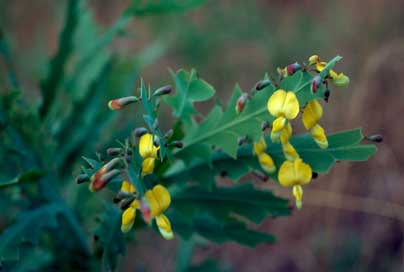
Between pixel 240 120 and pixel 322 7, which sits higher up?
pixel 240 120

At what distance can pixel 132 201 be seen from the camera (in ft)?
3.10

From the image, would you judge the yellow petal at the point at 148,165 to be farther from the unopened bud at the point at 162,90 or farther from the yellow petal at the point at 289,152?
the yellow petal at the point at 289,152

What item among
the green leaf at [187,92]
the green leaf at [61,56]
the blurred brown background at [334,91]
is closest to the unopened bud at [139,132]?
the green leaf at [187,92]

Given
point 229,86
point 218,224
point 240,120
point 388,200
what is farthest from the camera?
point 229,86

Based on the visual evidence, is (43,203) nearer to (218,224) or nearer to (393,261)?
(218,224)

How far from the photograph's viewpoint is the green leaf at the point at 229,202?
1.36 meters

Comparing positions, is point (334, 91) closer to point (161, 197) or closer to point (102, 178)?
point (161, 197)

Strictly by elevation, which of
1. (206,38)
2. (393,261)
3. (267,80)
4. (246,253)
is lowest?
(246,253)

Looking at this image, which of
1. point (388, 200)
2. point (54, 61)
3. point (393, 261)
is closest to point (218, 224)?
point (54, 61)

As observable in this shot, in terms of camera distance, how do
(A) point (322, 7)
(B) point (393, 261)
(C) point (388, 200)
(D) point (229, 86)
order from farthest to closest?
(A) point (322, 7) → (D) point (229, 86) → (C) point (388, 200) → (B) point (393, 261)

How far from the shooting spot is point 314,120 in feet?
3.32

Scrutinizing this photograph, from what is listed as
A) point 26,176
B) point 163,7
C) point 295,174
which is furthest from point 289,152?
point 163,7

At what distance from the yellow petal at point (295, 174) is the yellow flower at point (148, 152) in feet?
0.82

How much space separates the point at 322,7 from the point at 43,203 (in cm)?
315
